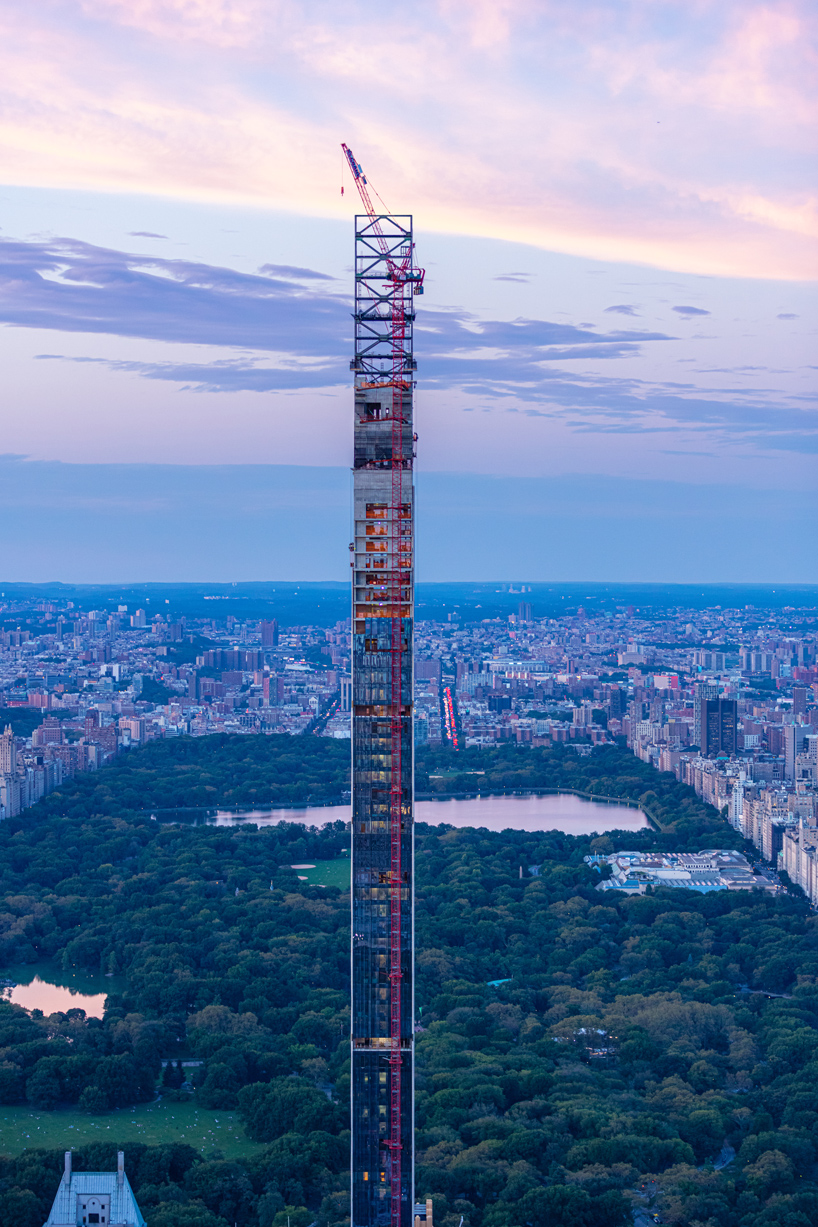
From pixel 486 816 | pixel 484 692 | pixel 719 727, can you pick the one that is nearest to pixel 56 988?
pixel 486 816

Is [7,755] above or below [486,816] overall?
above

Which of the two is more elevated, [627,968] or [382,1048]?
[382,1048]

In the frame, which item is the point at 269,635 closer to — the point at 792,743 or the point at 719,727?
the point at 719,727

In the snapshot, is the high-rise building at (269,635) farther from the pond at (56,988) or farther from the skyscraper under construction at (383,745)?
the skyscraper under construction at (383,745)

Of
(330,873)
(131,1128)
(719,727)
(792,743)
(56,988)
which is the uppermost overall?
(719,727)

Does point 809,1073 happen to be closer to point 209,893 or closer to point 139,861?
point 209,893

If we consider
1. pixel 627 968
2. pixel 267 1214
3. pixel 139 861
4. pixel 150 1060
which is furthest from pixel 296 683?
pixel 267 1214

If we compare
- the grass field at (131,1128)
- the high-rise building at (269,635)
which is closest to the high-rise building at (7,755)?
the grass field at (131,1128)
